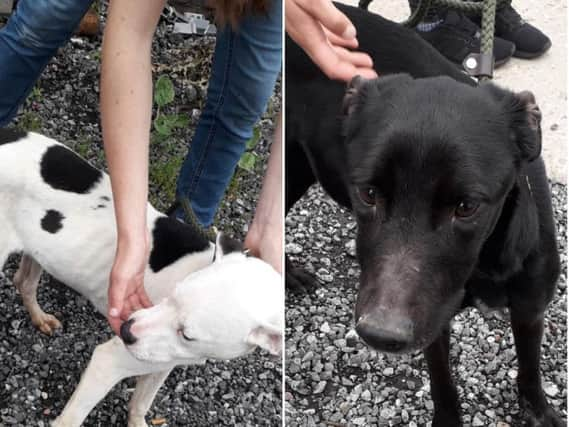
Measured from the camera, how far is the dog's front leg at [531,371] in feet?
6.63

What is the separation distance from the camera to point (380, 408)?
2367 millimetres

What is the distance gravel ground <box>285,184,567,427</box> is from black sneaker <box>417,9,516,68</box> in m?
0.50

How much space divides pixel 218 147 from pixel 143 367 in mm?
795

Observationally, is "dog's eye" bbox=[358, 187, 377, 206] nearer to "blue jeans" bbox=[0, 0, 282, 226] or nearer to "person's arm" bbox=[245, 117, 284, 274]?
"person's arm" bbox=[245, 117, 284, 274]

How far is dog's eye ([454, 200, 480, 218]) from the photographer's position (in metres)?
1.30

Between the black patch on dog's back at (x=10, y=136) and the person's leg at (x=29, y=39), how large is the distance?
0.28 m

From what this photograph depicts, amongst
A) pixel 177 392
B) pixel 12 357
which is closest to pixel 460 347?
pixel 177 392

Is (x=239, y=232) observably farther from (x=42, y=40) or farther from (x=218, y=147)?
(x=42, y=40)

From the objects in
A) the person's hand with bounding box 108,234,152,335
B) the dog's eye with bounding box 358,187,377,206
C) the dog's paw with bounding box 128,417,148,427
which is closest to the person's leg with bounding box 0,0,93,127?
the person's hand with bounding box 108,234,152,335

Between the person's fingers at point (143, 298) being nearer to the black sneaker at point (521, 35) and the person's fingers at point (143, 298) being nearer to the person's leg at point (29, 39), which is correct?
the person's leg at point (29, 39)

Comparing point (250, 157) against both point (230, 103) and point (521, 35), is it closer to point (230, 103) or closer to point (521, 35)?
point (230, 103)

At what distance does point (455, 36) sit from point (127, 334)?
1.11 meters

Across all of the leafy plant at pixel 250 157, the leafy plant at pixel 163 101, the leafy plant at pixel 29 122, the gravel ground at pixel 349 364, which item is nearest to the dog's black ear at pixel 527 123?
the gravel ground at pixel 349 364

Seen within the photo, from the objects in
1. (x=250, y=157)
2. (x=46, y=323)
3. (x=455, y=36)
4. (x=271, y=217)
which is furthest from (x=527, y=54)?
(x=46, y=323)
